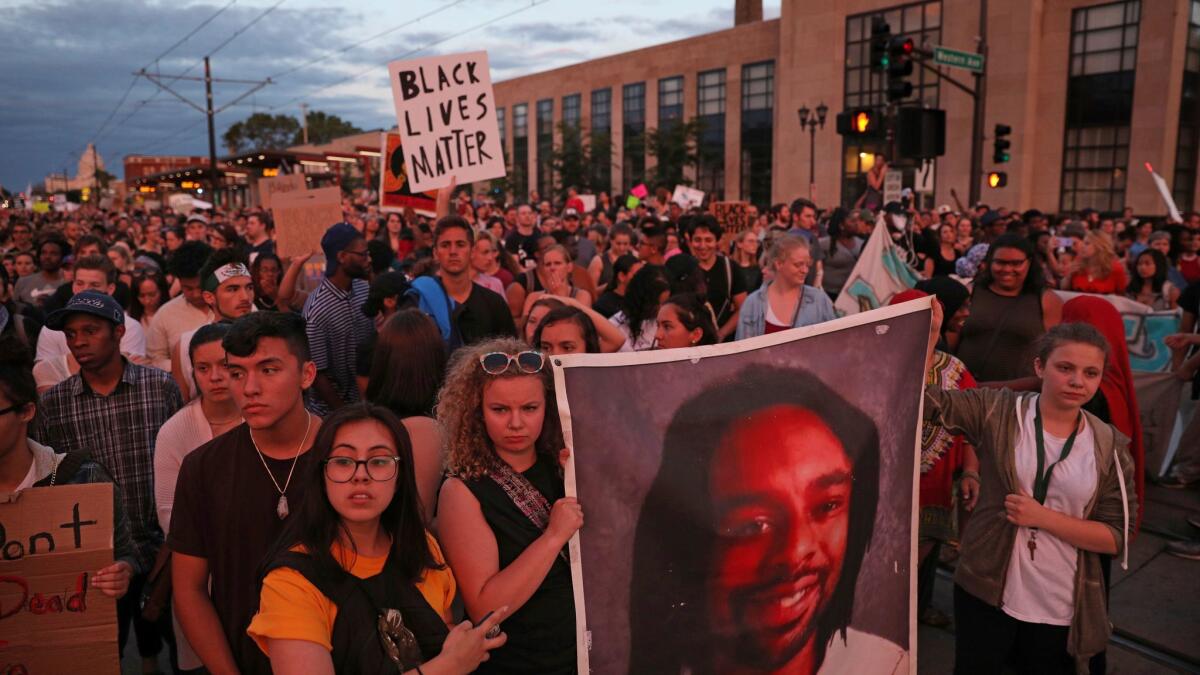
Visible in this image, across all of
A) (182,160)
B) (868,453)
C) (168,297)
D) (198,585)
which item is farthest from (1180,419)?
(182,160)

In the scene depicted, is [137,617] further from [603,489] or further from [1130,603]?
[1130,603]

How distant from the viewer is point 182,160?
117062 mm

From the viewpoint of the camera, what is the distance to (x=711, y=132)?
145 feet

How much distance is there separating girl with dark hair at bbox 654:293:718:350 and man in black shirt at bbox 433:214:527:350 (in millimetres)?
1163

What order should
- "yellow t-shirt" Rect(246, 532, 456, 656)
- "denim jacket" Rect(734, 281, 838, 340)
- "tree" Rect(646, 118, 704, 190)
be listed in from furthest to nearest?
1. "tree" Rect(646, 118, 704, 190)
2. "denim jacket" Rect(734, 281, 838, 340)
3. "yellow t-shirt" Rect(246, 532, 456, 656)

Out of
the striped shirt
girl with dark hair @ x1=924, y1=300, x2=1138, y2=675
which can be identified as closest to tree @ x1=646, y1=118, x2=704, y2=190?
the striped shirt

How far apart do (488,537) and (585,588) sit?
292 millimetres

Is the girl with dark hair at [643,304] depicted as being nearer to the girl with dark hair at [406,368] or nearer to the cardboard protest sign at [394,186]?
the girl with dark hair at [406,368]

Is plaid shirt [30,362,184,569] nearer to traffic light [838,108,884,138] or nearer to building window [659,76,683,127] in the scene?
traffic light [838,108,884,138]

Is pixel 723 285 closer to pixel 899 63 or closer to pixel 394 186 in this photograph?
pixel 394 186

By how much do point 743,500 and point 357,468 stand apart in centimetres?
105

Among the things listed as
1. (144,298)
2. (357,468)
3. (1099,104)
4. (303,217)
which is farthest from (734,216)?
(1099,104)

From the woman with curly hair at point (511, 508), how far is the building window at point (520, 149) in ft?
180

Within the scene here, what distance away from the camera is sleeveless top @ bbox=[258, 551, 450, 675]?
1.95 metres
